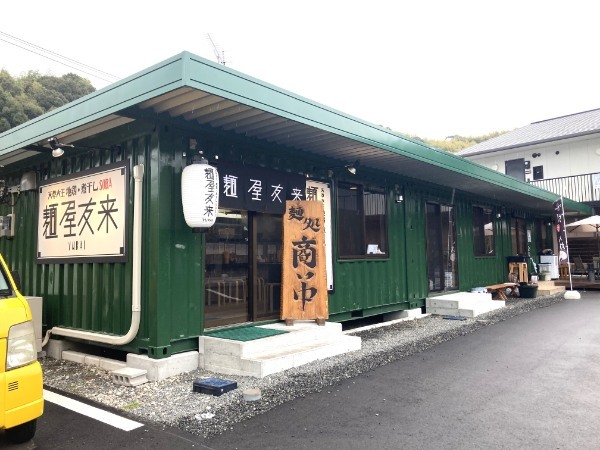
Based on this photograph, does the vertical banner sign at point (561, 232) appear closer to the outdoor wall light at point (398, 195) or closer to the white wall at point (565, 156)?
the outdoor wall light at point (398, 195)

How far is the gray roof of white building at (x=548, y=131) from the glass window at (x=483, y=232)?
37.2ft

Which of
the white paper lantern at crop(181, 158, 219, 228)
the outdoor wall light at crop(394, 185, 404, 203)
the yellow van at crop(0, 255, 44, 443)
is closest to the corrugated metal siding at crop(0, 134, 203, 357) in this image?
the white paper lantern at crop(181, 158, 219, 228)

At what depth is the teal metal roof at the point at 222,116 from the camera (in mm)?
4500

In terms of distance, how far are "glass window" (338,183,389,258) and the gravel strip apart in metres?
1.92

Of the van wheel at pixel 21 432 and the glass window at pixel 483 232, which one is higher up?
the glass window at pixel 483 232

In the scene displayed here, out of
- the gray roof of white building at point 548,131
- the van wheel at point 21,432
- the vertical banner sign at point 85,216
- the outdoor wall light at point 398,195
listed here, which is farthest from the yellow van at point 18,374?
the gray roof of white building at point 548,131

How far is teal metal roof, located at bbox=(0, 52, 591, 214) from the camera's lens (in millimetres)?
4500

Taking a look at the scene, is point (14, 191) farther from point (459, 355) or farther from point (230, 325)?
point (459, 355)

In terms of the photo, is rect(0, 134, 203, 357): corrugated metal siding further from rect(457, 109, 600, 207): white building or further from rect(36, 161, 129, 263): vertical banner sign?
rect(457, 109, 600, 207): white building

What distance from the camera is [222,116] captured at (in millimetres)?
5547

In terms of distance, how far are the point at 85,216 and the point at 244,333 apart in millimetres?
2838


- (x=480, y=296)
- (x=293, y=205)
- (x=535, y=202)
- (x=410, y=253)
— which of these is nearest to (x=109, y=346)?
(x=293, y=205)

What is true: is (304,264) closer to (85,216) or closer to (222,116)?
(222,116)

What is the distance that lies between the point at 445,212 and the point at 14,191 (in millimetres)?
9778
